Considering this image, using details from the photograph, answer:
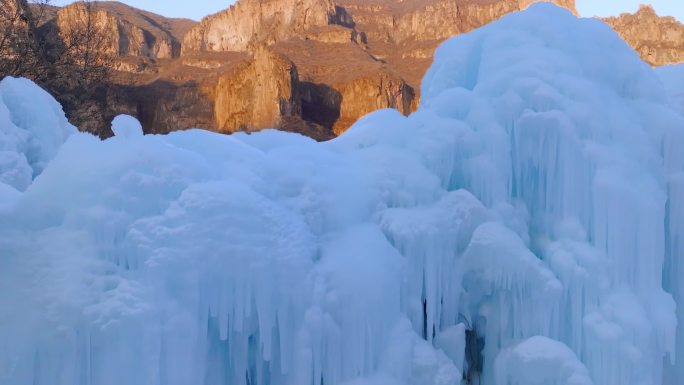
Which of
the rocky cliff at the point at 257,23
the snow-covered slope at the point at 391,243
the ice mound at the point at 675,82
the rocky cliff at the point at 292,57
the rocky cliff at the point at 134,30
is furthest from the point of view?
the rocky cliff at the point at 257,23

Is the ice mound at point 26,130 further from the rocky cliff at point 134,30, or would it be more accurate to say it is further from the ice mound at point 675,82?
the rocky cliff at point 134,30

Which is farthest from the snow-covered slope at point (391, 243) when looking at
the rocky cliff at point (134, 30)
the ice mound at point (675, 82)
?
the rocky cliff at point (134, 30)

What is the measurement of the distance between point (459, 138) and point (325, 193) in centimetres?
176

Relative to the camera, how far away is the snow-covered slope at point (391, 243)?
15.0 feet

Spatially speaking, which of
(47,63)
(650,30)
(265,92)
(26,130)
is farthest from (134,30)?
(26,130)

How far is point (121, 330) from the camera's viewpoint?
14.5ft

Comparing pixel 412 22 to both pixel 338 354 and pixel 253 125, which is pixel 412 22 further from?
pixel 338 354

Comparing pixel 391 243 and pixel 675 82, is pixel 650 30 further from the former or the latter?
pixel 391 243

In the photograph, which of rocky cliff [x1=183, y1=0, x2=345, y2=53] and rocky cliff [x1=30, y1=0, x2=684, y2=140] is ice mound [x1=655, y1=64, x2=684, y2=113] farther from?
rocky cliff [x1=183, y1=0, x2=345, y2=53]

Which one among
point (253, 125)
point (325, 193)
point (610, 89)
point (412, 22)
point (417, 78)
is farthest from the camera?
point (412, 22)

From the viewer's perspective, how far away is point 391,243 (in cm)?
603

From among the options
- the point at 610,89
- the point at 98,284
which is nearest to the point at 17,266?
the point at 98,284

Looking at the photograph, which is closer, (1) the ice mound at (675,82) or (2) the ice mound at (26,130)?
(2) the ice mound at (26,130)

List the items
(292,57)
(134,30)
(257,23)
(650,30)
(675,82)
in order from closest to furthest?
(675,82)
(650,30)
(292,57)
(134,30)
(257,23)
